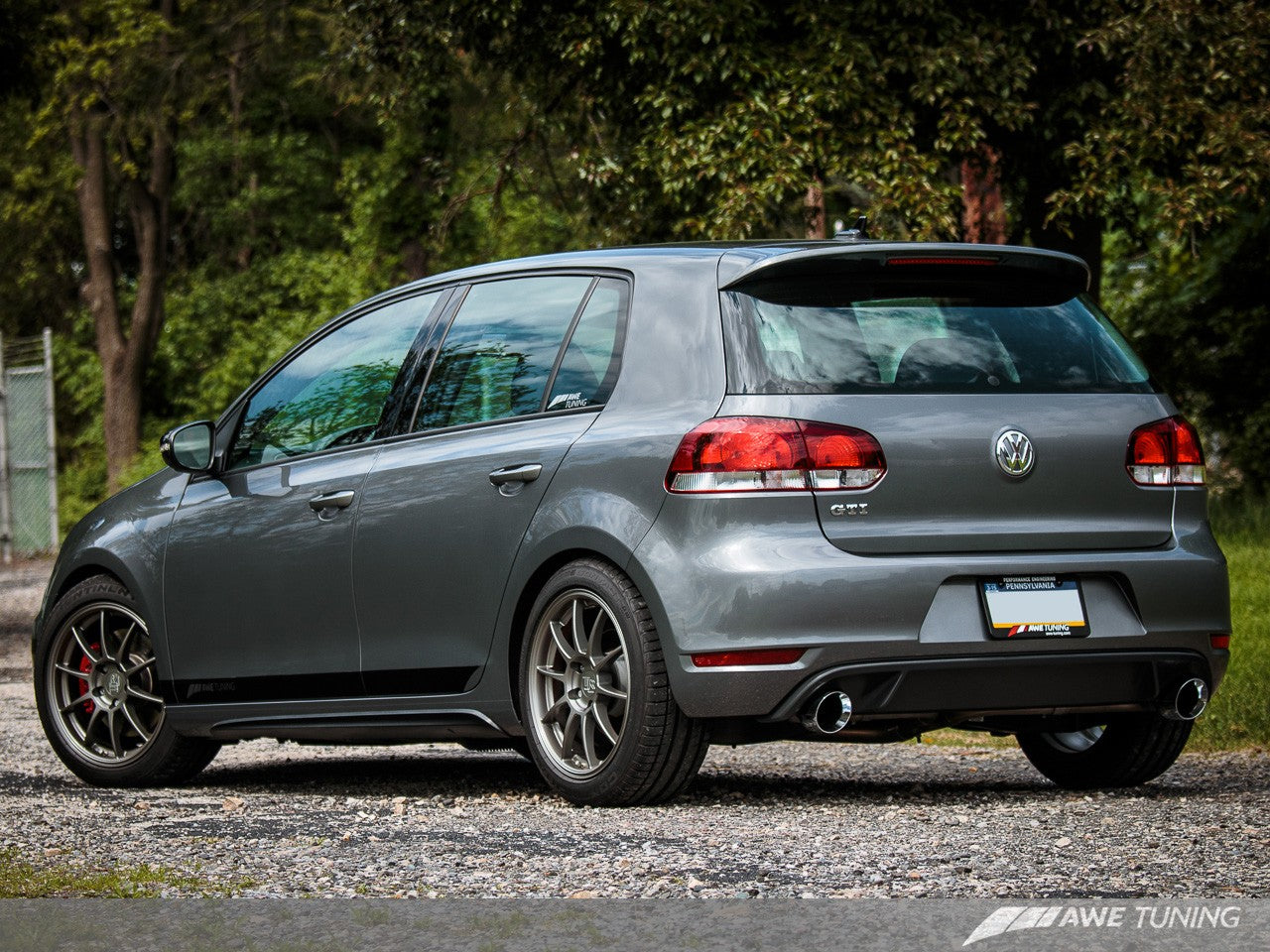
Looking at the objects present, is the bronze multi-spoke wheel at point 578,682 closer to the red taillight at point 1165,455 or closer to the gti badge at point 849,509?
the gti badge at point 849,509

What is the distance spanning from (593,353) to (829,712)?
1380mm

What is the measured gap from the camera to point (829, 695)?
586cm

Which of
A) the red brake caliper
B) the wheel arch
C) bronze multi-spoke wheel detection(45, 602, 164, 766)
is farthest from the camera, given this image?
the red brake caliper

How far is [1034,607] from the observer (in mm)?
5949

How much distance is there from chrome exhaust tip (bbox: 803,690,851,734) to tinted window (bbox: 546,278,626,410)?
1.17 meters

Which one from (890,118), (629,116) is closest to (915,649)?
(890,118)

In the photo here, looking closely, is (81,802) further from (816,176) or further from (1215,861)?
(816,176)

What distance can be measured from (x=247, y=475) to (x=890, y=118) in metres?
8.84

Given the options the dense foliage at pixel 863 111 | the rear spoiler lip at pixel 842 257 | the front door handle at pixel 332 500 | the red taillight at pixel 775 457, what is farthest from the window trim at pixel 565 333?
the dense foliage at pixel 863 111

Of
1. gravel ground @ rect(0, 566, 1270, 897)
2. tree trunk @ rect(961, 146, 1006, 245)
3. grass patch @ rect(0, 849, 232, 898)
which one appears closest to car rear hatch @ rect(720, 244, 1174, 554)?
gravel ground @ rect(0, 566, 1270, 897)

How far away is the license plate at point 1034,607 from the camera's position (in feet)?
19.4

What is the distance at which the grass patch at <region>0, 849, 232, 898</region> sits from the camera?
190 inches

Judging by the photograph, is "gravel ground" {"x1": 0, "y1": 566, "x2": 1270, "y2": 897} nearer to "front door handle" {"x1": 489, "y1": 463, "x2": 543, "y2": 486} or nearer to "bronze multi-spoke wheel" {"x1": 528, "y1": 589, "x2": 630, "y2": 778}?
"bronze multi-spoke wheel" {"x1": 528, "y1": 589, "x2": 630, "y2": 778}

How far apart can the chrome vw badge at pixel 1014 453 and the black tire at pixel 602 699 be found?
1.13 m
